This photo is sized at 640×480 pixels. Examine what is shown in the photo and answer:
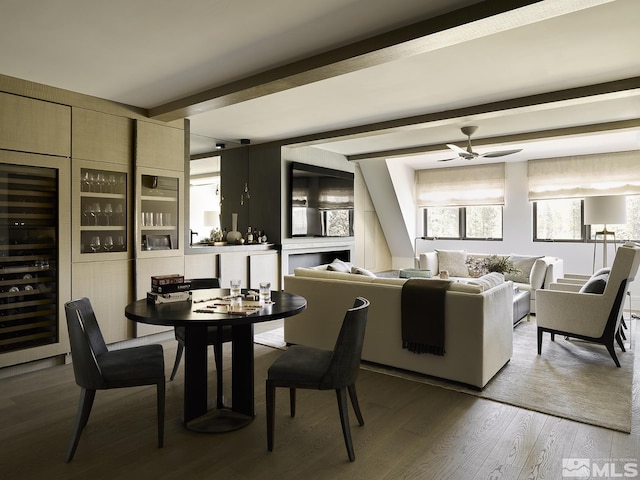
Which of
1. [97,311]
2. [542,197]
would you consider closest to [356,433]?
[97,311]

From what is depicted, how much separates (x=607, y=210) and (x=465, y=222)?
10.7ft

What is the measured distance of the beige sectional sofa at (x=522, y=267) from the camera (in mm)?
5980

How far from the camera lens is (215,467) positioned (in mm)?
2203

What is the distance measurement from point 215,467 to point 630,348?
4.25 metres

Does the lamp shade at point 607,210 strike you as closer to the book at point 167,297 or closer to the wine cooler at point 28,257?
the book at point 167,297

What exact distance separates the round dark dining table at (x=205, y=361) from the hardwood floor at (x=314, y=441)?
0.12m

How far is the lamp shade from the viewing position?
5508 mm

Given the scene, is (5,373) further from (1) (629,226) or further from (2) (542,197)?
(1) (629,226)

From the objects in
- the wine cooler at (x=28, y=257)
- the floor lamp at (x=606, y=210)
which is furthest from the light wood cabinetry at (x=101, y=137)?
the floor lamp at (x=606, y=210)

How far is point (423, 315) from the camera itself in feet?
11.1

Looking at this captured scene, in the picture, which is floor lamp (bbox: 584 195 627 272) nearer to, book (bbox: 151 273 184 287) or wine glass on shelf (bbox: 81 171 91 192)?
book (bbox: 151 273 184 287)

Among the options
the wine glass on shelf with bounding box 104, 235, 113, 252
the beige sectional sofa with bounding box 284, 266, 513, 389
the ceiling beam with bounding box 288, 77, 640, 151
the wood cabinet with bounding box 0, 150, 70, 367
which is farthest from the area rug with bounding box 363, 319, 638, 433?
the wood cabinet with bounding box 0, 150, 70, 367

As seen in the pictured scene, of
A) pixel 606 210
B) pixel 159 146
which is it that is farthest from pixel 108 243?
pixel 606 210

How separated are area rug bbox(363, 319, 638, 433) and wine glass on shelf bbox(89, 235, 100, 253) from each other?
2776 mm
